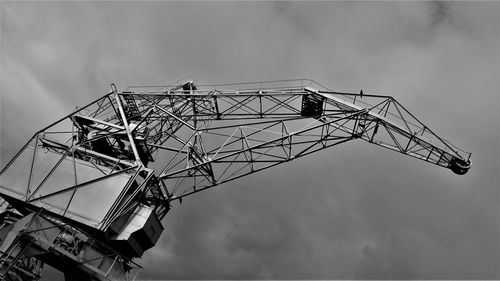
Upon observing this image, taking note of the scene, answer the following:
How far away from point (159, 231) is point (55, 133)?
28.5 ft

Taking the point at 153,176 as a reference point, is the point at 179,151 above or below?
above

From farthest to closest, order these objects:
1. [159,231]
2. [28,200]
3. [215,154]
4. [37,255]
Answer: [215,154] < [159,231] < [28,200] < [37,255]

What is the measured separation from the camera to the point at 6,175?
23.0 m

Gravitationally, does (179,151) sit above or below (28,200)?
above

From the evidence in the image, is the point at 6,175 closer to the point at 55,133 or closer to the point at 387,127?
the point at 55,133

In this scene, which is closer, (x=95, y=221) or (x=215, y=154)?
(x=95, y=221)

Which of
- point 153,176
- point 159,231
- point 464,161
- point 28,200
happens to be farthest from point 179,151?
point 464,161

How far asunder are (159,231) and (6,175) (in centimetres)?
901

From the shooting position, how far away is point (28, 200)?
21953 mm

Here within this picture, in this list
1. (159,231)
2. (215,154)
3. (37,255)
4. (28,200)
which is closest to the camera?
(37,255)

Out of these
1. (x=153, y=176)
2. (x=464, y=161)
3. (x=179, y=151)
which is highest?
(x=464, y=161)

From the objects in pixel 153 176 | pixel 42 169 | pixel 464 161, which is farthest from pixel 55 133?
pixel 464 161

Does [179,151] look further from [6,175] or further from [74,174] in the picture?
[6,175]

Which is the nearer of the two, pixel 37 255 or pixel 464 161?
pixel 37 255
